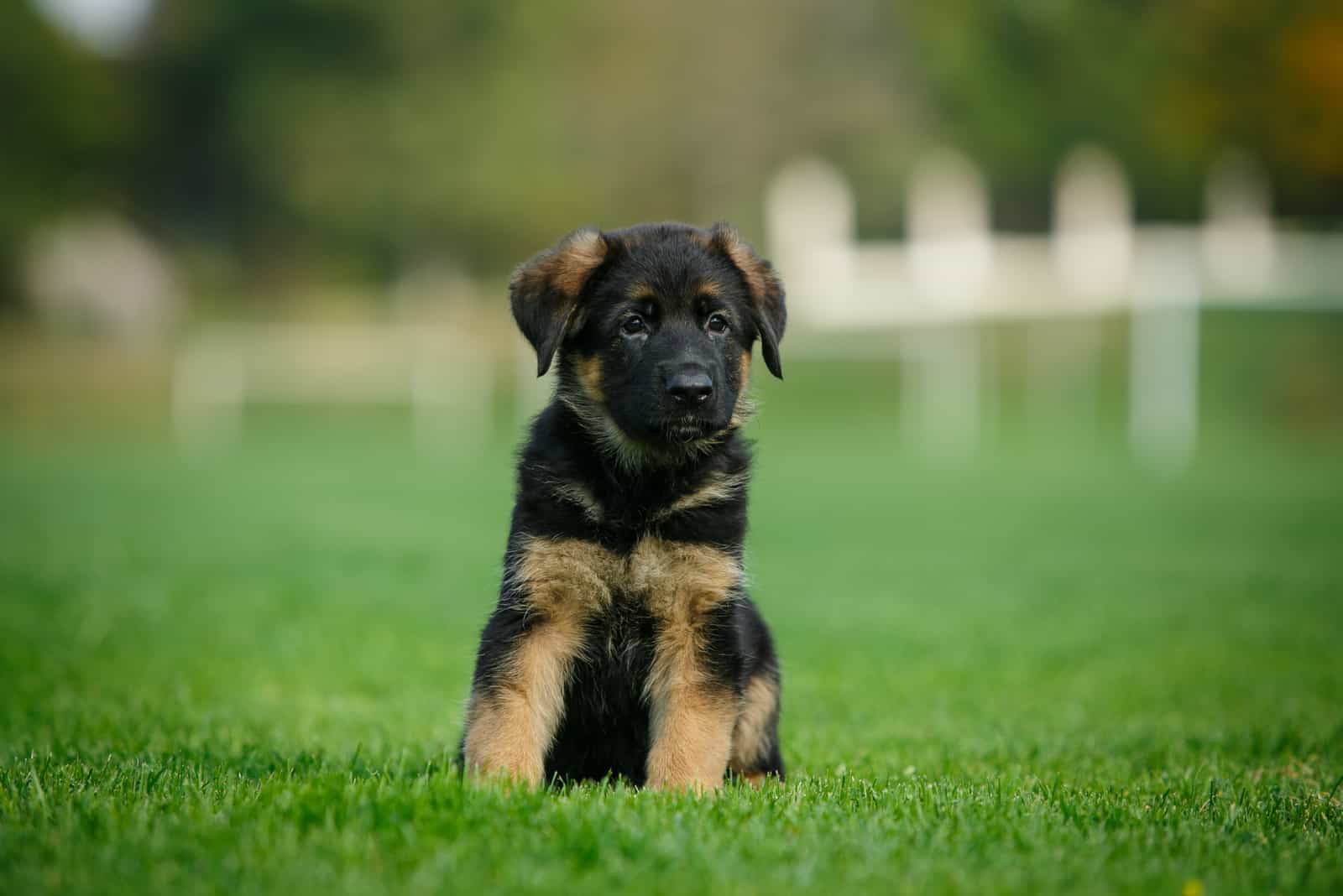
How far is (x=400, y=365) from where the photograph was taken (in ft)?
119

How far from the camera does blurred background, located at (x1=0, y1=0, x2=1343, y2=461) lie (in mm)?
33594

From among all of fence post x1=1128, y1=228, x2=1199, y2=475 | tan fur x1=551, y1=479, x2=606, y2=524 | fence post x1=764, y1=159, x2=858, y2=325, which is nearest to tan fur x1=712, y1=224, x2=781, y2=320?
tan fur x1=551, y1=479, x2=606, y2=524

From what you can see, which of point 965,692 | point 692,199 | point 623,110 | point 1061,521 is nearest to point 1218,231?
point 692,199

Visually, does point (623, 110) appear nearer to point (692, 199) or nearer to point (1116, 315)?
point (692, 199)

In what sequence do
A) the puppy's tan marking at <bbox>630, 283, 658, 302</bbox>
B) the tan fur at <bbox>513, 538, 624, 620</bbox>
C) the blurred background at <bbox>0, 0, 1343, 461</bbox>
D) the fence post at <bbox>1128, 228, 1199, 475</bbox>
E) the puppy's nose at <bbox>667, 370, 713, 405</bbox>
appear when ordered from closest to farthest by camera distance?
the tan fur at <bbox>513, 538, 624, 620</bbox>, the puppy's nose at <bbox>667, 370, 713, 405</bbox>, the puppy's tan marking at <bbox>630, 283, 658, 302</bbox>, the fence post at <bbox>1128, 228, 1199, 475</bbox>, the blurred background at <bbox>0, 0, 1343, 461</bbox>

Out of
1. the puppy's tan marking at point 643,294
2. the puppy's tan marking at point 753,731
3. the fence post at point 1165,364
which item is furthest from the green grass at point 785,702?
the fence post at point 1165,364

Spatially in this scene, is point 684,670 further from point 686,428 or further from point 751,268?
point 751,268

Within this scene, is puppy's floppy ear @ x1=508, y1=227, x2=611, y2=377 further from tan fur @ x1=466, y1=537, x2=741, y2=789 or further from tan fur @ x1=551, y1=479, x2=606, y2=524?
tan fur @ x1=466, y1=537, x2=741, y2=789

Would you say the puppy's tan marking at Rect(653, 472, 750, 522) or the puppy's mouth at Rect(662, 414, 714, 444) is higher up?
the puppy's mouth at Rect(662, 414, 714, 444)

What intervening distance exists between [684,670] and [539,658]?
17.7 inches

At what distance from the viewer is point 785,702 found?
23.6 feet

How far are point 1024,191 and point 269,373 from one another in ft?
74.8

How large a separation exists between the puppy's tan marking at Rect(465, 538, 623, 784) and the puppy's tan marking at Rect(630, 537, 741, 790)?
0.46 feet

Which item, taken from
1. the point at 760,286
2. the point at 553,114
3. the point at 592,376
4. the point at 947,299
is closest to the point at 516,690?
the point at 592,376
